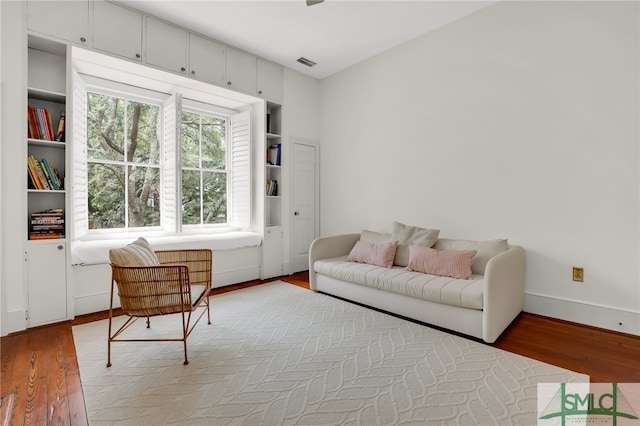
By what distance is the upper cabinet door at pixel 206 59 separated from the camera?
3607 mm

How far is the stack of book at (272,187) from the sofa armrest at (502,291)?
3009mm

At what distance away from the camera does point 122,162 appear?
3.67 m

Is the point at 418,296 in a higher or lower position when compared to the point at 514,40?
lower

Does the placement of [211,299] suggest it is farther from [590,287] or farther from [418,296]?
[590,287]

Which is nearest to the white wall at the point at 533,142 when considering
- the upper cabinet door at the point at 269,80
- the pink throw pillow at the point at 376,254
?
the pink throw pillow at the point at 376,254

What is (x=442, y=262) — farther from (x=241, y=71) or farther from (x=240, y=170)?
(x=241, y=71)

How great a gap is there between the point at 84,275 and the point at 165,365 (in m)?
1.60

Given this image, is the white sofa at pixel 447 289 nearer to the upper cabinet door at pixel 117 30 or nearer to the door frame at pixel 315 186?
the door frame at pixel 315 186

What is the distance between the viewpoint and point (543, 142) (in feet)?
9.43

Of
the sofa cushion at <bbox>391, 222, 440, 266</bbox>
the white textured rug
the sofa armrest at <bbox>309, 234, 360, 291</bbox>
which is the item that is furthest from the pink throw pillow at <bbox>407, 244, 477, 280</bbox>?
the sofa armrest at <bbox>309, 234, 360, 291</bbox>

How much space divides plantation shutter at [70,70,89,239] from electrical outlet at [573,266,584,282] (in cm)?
456

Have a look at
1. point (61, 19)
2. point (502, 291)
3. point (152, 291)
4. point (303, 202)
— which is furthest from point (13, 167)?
point (502, 291)

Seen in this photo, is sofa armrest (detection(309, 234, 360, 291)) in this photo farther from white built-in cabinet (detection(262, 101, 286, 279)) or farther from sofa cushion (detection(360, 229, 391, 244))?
white built-in cabinet (detection(262, 101, 286, 279))

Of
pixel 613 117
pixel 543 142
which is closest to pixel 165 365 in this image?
pixel 543 142
